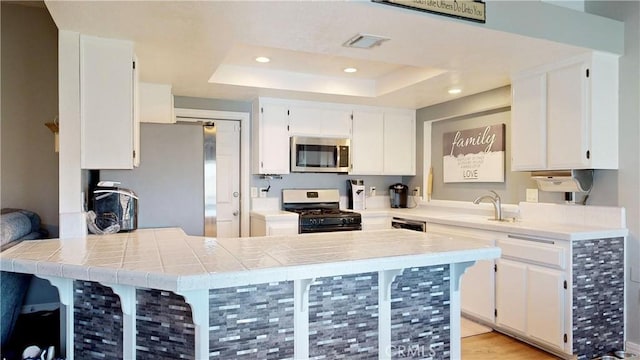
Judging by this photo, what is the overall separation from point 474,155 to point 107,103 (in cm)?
345

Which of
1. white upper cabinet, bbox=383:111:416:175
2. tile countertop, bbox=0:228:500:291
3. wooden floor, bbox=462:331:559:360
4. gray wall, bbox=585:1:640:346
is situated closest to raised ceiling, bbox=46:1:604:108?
gray wall, bbox=585:1:640:346

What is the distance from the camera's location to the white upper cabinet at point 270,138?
4.30 metres

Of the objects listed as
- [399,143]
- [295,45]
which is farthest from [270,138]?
[295,45]

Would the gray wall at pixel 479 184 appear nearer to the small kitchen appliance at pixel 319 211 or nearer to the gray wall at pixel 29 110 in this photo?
the small kitchen appliance at pixel 319 211

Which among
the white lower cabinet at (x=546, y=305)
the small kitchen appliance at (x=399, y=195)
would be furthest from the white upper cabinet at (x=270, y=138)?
the white lower cabinet at (x=546, y=305)

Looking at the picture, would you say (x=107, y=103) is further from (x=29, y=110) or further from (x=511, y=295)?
(x=511, y=295)

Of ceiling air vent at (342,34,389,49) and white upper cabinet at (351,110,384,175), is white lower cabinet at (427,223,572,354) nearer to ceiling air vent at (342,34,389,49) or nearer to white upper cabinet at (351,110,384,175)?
white upper cabinet at (351,110,384,175)

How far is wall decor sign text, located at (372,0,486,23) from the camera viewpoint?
6.95 ft

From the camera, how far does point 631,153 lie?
9.28 feet

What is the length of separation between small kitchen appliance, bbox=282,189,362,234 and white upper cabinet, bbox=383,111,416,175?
31.1 inches

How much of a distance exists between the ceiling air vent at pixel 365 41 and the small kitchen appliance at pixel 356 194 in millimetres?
2481

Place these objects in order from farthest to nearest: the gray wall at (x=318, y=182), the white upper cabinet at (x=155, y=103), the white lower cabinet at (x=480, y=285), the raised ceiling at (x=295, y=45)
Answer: the gray wall at (x=318, y=182), the white upper cabinet at (x=155, y=103), the white lower cabinet at (x=480, y=285), the raised ceiling at (x=295, y=45)

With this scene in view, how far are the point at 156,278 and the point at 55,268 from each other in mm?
505

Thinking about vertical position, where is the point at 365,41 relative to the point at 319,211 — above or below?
above
